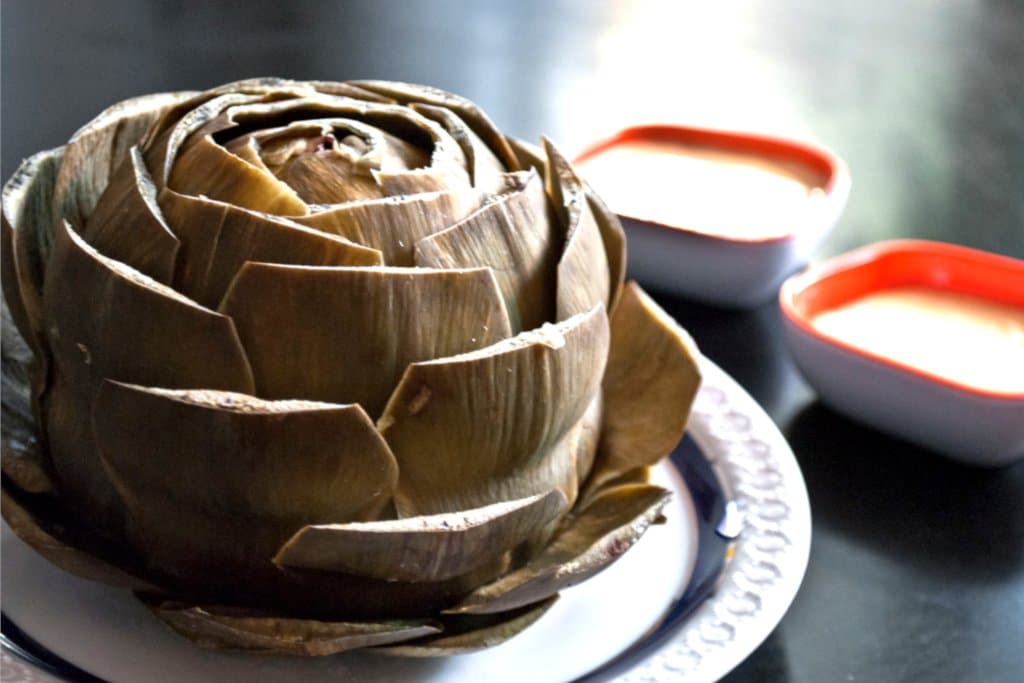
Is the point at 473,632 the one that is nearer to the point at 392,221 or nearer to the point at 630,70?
the point at 392,221

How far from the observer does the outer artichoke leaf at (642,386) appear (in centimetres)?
53

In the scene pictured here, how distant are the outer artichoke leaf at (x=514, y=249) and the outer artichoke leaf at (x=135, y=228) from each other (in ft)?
0.29

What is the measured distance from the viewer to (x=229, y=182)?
1.50 ft

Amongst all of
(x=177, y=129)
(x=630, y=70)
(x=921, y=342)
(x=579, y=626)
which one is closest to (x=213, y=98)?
(x=177, y=129)

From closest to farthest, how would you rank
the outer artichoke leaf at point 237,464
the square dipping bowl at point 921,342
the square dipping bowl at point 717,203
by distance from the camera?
the outer artichoke leaf at point 237,464 → the square dipping bowl at point 921,342 → the square dipping bowl at point 717,203

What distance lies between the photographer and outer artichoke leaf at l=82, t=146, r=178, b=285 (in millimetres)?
444

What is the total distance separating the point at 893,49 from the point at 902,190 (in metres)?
0.34

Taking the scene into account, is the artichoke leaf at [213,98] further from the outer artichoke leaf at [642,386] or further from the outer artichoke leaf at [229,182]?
the outer artichoke leaf at [642,386]

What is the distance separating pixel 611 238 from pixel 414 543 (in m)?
0.19

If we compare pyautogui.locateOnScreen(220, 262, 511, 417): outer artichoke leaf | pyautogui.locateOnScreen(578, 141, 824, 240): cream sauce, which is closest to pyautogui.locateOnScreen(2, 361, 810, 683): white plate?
pyautogui.locateOnScreen(220, 262, 511, 417): outer artichoke leaf

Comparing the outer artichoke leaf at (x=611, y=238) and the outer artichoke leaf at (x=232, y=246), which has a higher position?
the outer artichoke leaf at (x=232, y=246)

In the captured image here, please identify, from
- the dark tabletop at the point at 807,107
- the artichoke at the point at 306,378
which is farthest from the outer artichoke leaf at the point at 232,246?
the dark tabletop at the point at 807,107

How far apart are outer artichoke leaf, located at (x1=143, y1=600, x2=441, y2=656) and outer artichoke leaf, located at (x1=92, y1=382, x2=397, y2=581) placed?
0.07 feet

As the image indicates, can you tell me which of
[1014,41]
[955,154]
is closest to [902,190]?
[955,154]
